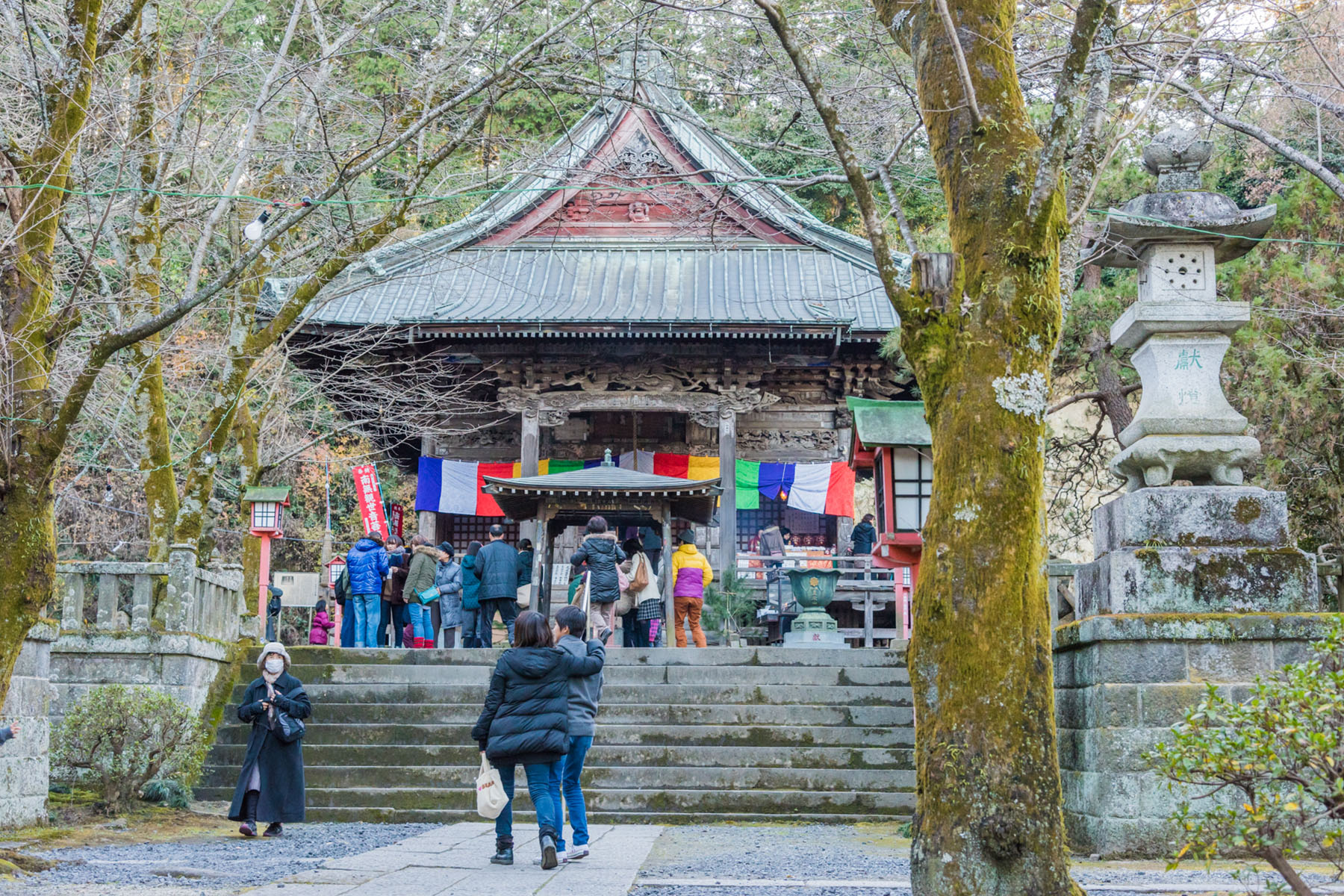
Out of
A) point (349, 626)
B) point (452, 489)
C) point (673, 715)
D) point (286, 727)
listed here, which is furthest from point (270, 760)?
point (452, 489)

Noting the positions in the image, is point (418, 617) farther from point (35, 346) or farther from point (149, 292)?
point (35, 346)

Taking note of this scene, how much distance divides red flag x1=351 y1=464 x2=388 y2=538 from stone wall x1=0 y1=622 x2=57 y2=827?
31.7 ft

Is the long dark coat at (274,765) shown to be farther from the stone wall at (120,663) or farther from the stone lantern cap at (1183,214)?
the stone lantern cap at (1183,214)

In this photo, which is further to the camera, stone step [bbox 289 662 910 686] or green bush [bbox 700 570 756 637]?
green bush [bbox 700 570 756 637]

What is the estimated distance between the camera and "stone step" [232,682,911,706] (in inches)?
444

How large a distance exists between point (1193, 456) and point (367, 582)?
30.0 feet

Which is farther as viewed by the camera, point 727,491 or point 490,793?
point 727,491

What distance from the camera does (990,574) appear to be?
4863 mm

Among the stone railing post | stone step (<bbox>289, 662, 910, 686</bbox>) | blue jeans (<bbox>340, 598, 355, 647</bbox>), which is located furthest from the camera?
blue jeans (<bbox>340, 598, 355, 647</bbox>)

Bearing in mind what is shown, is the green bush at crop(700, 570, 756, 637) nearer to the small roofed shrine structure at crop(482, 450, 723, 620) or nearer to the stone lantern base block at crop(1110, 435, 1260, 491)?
the small roofed shrine structure at crop(482, 450, 723, 620)

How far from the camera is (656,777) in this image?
405 inches

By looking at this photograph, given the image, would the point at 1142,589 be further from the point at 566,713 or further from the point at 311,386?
the point at 311,386

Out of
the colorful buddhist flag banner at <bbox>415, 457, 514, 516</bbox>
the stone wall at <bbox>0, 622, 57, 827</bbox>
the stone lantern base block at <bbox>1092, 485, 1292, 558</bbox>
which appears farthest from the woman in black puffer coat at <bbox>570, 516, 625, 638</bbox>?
the colorful buddhist flag banner at <bbox>415, 457, 514, 516</bbox>

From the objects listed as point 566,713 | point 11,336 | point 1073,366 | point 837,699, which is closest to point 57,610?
point 11,336
